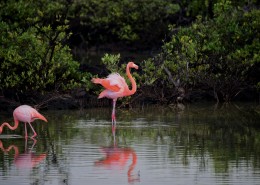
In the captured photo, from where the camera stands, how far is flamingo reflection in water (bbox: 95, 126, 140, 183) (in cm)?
1234

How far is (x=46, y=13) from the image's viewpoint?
86.1 feet

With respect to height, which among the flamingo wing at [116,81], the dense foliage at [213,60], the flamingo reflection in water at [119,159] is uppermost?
the dense foliage at [213,60]

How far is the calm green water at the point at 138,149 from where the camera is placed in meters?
12.2

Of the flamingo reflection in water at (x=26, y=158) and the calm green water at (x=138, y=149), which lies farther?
the flamingo reflection in water at (x=26, y=158)

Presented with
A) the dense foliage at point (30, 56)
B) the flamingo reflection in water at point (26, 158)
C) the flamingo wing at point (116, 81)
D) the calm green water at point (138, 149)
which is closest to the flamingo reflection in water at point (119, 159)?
the calm green water at point (138, 149)

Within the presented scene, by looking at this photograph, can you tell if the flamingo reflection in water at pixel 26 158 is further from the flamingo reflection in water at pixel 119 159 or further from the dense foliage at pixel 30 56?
the dense foliage at pixel 30 56

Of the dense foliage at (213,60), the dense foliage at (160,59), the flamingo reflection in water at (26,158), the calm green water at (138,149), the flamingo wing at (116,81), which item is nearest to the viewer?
the calm green water at (138,149)

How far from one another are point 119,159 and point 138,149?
0.99m

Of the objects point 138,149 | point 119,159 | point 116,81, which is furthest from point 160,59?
point 119,159

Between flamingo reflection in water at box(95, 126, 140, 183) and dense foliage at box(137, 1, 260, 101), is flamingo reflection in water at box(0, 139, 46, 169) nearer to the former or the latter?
flamingo reflection in water at box(95, 126, 140, 183)

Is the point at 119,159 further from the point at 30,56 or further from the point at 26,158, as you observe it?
the point at 30,56

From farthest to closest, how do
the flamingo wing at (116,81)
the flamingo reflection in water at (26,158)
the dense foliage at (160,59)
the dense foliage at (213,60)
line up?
1. the dense foliage at (213,60)
2. the dense foliage at (160,59)
3. the flamingo wing at (116,81)
4. the flamingo reflection in water at (26,158)

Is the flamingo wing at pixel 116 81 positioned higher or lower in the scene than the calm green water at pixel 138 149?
higher

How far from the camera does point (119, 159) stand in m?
13.8
